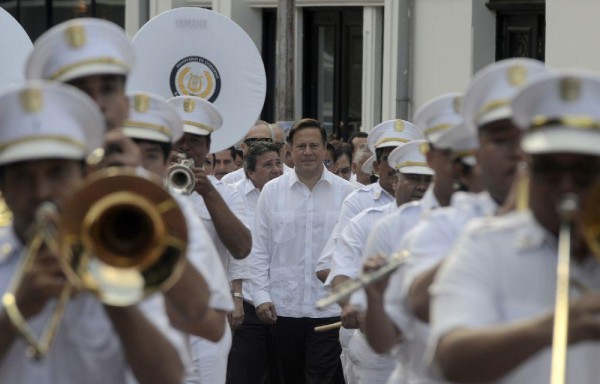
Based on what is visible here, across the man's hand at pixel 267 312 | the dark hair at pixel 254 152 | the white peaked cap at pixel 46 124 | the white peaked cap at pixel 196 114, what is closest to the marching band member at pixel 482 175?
the white peaked cap at pixel 46 124

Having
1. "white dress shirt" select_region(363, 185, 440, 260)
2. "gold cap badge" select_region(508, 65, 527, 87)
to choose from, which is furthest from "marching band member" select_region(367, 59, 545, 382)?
"white dress shirt" select_region(363, 185, 440, 260)

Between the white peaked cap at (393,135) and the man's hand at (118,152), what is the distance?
5998mm

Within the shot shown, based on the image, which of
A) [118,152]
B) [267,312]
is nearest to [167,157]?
[118,152]

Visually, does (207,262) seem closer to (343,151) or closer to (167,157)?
→ (167,157)

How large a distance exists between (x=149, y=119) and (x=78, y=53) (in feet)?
2.77

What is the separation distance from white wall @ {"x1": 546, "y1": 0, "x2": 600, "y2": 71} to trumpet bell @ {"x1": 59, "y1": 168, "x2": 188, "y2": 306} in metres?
→ 16.5

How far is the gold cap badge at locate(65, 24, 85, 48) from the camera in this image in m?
5.69

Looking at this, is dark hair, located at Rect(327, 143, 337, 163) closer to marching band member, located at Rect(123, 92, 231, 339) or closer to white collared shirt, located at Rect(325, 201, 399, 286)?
white collared shirt, located at Rect(325, 201, 399, 286)

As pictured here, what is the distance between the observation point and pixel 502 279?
451 centimetres

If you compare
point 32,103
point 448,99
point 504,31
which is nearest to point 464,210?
point 448,99

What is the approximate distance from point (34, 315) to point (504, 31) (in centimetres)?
1802

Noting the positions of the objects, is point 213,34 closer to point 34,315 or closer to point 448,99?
point 448,99

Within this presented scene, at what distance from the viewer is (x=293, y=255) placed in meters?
12.1

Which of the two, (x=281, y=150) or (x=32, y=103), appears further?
(x=281, y=150)
